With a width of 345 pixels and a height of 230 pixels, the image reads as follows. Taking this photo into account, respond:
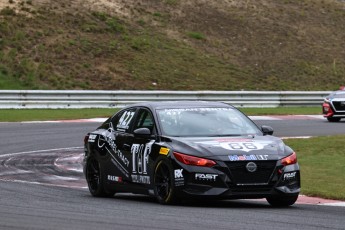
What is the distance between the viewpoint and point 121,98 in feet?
128

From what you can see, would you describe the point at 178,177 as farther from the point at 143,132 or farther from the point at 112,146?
the point at 112,146

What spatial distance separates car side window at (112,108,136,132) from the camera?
14708mm

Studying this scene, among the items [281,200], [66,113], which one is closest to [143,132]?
[281,200]

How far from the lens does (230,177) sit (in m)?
12.9

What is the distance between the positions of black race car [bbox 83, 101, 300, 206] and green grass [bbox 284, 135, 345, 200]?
1454 millimetres

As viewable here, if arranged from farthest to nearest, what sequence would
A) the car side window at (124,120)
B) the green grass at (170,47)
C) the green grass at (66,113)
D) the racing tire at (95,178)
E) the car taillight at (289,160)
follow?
the green grass at (170,47) → the green grass at (66,113) → the racing tire at (95,178) → the car side window at (124,120) → the car taillight at (289,160)

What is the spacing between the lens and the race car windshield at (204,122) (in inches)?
546

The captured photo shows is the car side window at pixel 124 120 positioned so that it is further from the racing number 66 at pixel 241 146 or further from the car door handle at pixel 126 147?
the racing number 66 at pixel 241 146

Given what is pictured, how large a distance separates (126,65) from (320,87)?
8892 mm

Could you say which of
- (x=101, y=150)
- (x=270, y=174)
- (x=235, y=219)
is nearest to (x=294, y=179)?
(x=270, y=174)

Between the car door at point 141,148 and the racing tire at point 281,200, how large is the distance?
60.0 inches

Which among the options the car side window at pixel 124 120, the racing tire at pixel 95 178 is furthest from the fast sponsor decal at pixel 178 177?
the racing tire at pixel 95 178

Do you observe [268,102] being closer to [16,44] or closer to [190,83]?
[190,83]

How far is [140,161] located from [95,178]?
61.4 inches
